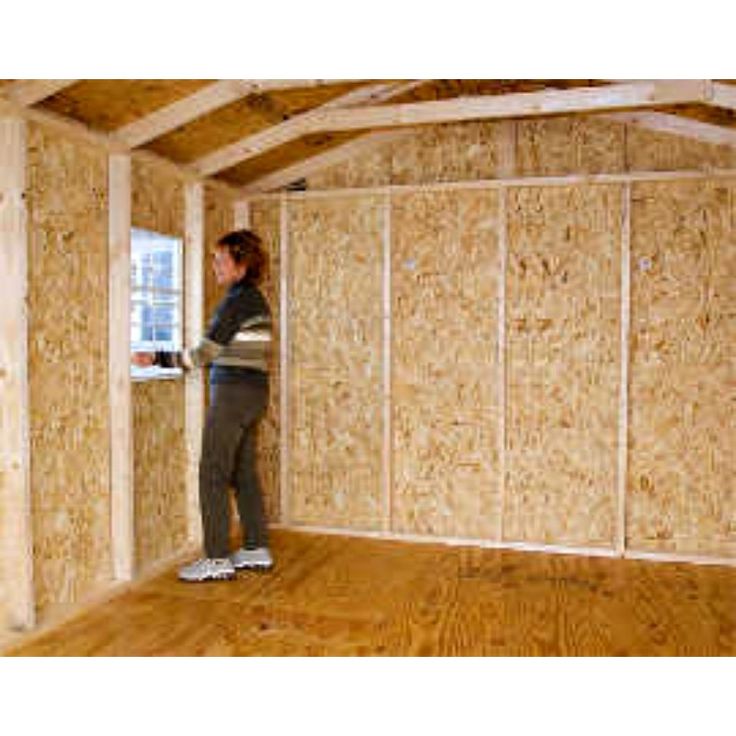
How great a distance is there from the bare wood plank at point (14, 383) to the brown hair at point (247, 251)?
42.4 inches

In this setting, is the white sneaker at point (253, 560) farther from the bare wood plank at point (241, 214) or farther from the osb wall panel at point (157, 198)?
the bare wood plank at point (241, 214)

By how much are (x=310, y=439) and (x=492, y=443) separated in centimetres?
120

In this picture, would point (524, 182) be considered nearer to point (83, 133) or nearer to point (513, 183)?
point (513, 183)

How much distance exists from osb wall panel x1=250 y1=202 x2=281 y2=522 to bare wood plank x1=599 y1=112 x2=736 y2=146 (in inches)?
86.6

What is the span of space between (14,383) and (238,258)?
51.5 inches

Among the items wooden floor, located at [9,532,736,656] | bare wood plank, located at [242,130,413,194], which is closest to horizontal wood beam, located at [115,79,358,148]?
bare wood plank, located at [242,130,413,194]

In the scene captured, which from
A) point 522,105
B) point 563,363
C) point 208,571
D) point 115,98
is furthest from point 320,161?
point 208,571

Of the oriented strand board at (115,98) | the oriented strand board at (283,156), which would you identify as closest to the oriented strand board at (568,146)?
the oriented strand board at (283,156)

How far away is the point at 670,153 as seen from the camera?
13.5 ft

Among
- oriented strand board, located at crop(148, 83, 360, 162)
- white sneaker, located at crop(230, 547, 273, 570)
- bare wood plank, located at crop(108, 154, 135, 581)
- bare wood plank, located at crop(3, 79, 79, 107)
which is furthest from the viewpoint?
white sneaker, located at crop(230, 547, 273, 570)

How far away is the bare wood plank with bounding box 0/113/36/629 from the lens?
2816mm

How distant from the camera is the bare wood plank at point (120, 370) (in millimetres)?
3467

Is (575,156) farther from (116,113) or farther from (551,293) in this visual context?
(116,113)

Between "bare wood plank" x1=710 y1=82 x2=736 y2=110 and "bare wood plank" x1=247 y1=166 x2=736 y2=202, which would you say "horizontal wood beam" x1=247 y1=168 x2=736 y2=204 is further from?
"bare wood plank" x1=710 y1=82 x2=736 y2=110
